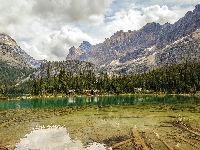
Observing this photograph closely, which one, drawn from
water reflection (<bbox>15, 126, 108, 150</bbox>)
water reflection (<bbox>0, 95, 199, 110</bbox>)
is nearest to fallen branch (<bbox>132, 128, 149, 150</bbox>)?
water reflection (<bbox>15, 126, 108, 150</bbox>)

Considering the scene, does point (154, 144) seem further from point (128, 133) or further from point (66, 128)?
point (66, 128)

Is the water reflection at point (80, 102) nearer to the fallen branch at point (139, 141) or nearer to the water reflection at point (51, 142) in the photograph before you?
the water reflection at point (51, 142)

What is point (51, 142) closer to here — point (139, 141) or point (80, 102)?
point (139, 141)

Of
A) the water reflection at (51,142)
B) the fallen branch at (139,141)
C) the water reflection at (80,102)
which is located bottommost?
the water reflection at (51,142)

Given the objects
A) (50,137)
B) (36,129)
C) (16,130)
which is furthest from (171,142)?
(16,130)

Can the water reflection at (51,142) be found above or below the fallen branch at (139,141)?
below

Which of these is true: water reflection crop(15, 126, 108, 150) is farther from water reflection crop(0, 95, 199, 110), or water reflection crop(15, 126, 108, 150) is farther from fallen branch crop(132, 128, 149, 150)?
water reflection crop(0, 95, 199, 110)

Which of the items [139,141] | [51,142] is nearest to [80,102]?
[51,142]

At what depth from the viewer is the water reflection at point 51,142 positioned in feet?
113

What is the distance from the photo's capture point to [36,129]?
49.0 m

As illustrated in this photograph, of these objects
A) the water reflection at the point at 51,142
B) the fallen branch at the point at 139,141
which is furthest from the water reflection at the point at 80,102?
the fallen branch at the point at 139,141

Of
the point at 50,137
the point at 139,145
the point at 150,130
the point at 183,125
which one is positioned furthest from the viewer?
the point at 183,125

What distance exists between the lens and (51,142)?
3784cm

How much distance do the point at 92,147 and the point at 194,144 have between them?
1418 cm
